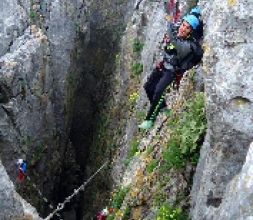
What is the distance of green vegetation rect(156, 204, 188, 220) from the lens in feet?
32.8

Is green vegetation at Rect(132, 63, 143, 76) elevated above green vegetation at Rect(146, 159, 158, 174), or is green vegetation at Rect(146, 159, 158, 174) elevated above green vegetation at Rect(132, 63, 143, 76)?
green vegetation at Rect(132, 63, 143, 76)

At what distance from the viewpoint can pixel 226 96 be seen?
26.2ft

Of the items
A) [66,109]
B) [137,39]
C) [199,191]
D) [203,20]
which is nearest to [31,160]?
[66,109]

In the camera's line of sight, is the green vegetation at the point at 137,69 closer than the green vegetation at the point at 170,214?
No

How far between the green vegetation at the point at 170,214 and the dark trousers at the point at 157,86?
4168mm

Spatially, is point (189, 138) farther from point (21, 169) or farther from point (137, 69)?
point (21, 169)

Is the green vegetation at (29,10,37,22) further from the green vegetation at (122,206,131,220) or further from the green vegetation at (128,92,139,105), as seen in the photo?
the green vegetation at (122,206,131,220)

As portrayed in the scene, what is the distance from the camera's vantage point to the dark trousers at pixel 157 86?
1339 cm

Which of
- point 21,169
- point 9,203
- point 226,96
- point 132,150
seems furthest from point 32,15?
point 226,96

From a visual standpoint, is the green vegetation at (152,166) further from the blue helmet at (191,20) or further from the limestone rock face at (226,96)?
the limestone rock face at (226,96)

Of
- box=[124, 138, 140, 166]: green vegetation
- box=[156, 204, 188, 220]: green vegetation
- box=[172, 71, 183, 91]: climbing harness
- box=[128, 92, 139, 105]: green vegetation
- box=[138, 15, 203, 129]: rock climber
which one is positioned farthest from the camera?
box=[128, 92, 139, 105]: green vegetation

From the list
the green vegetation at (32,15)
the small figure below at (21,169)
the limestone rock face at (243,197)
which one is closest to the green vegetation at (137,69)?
the green vegetation at (32,15)

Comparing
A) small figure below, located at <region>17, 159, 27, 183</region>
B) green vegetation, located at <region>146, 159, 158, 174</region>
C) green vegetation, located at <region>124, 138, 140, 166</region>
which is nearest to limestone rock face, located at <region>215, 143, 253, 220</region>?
green vegetation, located at <region>146, 159, 158, 174</region>

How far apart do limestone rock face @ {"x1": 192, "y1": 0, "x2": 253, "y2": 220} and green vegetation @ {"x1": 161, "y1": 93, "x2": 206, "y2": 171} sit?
1.53 m
